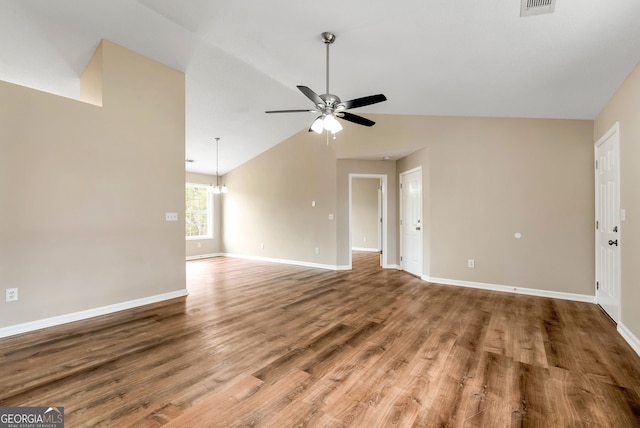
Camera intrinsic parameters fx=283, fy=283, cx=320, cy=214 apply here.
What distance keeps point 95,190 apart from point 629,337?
5716mm

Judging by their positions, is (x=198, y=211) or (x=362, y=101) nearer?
(x=362, y=101)

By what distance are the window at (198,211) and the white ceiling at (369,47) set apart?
419 centimetres

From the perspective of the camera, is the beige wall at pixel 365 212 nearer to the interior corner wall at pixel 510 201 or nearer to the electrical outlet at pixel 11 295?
the interior corner wall at pixel 510 201

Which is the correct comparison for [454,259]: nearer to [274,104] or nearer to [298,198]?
[298,198]

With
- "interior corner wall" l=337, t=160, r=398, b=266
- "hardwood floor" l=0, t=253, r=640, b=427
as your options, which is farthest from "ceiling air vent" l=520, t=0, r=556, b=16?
"interior corner wall" l=337, t=160, r=398, b=266

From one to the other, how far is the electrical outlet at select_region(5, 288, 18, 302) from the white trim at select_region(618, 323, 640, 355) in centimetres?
576

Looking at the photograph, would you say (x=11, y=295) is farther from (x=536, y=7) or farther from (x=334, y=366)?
(x=536, y=7)

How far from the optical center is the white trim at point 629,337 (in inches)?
95.8

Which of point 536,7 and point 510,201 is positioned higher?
point 536,7

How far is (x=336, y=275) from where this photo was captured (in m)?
5.57

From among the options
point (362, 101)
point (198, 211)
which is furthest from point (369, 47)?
point (198, 211)

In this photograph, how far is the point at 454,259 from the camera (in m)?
4.70

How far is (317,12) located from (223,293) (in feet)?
12.5

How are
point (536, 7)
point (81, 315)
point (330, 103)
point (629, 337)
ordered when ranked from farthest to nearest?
point (81, 315) → point (330, 103) → point (629, 337) → point (536, 7)
